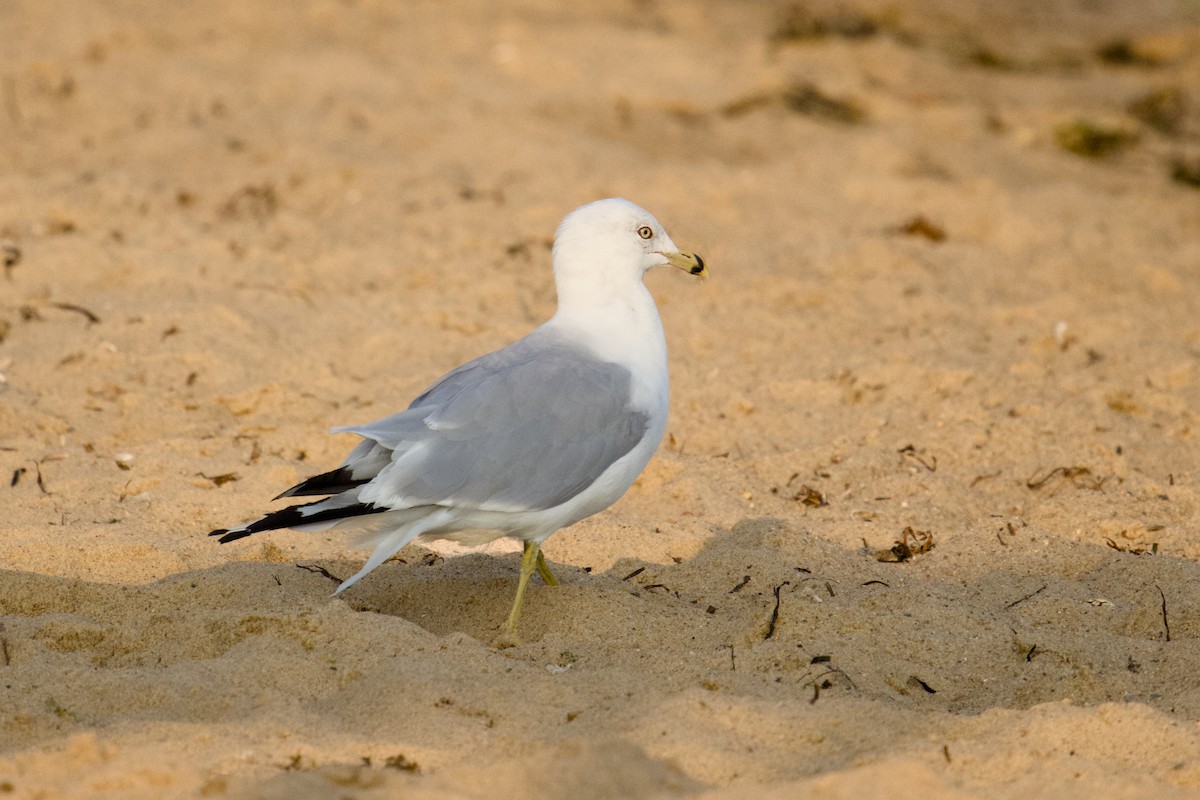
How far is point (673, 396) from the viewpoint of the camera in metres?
5.55

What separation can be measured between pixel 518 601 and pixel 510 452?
40 cm

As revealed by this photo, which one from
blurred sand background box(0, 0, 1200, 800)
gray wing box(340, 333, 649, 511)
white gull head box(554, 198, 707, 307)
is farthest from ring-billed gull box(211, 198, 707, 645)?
blurred sand background box(0, 0, 1200, 800)

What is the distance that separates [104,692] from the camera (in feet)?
10.3

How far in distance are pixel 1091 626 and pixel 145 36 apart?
24.7 ft

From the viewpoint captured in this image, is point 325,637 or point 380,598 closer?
point 325,637

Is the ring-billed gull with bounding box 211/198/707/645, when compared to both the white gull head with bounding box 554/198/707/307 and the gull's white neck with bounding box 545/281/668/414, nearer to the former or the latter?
the gull's white neck with bounding box 545/281/668/414

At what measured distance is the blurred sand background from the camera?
3018 millimetres

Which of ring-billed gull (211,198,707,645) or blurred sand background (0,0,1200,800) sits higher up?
ring-billed gull (211,198,707,645)

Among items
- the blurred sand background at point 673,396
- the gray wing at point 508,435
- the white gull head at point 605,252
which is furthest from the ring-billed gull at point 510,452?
the blurred sand background at point 673,396

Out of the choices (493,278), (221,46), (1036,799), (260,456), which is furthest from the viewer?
(221,46)

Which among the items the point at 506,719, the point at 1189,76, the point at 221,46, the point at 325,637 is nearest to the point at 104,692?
the point at 325,637

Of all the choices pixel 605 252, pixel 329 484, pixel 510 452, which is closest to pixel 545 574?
pixel 510 452

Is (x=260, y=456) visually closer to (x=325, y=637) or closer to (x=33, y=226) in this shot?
(x=325, y=637)

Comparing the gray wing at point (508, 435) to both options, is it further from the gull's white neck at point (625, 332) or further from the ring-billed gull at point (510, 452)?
the gull's white neck at point (625, 332)
